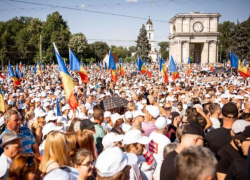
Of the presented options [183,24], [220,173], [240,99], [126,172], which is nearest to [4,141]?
[126,172]

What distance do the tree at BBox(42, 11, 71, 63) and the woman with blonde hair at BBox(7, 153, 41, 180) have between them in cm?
6803

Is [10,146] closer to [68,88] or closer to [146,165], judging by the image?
[146,165]

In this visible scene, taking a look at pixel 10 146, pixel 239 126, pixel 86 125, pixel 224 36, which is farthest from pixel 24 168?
pixel 224 36

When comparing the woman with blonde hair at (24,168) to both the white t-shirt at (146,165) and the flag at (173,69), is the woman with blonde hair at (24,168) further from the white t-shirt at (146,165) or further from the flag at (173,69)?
the flag at (173,69)

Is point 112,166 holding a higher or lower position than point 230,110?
lower

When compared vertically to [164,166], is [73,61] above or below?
above

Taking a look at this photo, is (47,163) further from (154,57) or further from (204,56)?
(154,57)

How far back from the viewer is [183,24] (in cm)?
6431

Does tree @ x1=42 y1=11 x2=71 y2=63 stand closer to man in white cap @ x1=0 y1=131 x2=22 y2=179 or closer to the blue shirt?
the blue shirt

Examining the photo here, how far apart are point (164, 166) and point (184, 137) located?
0.51m

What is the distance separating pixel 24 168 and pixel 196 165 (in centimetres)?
192

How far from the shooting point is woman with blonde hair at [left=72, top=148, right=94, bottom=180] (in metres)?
3.35

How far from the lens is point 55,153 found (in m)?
3.49

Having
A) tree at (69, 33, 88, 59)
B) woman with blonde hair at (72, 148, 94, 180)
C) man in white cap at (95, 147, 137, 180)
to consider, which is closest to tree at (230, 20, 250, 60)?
tree at (69, 33, 88, 59)
